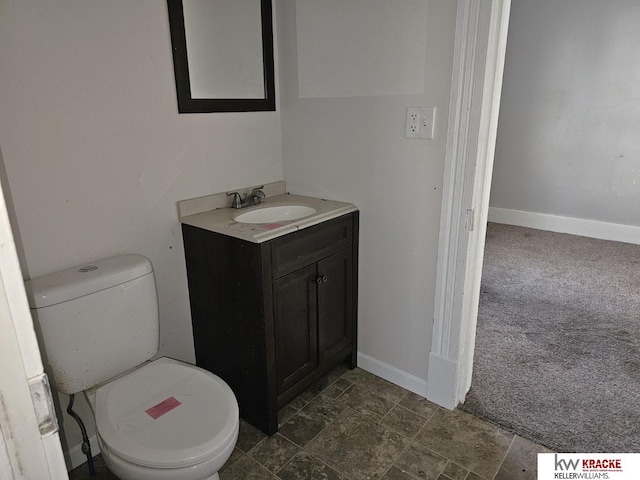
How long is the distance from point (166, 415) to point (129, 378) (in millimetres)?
246

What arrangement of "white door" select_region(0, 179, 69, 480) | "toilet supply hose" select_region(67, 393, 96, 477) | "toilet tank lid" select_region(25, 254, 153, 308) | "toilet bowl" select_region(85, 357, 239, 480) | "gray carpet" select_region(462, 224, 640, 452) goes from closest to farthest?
"white door" select_region(0, 179, 69, 480)
"toilet bowl" select_region(85, 357, 239, 480)
"toilet tank lid" select_region(25, 254, 153, 308)
"toilet supply hose" select_region(67, 393, 96, 477)
"gray carpet" select_region(462, 224, 640, 452)

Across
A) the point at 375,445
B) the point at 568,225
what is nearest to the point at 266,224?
the point at 375,445

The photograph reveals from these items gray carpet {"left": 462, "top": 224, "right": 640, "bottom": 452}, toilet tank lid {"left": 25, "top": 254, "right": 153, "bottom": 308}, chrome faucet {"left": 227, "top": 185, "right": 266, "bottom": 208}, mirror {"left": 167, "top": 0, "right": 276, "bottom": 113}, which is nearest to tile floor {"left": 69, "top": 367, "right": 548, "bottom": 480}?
gray carpet {"left": 462, "top": 224, "right": 640, "bottom": 452}

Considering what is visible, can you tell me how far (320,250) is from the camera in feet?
5.95

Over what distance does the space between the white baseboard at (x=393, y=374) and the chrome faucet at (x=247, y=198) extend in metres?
0.90

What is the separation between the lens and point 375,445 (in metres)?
1.71

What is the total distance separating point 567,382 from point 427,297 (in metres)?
0.84

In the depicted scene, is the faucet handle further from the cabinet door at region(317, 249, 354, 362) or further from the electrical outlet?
the electrical outlet

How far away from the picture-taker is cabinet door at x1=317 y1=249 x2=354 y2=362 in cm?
188

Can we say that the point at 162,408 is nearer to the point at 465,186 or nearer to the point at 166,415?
the point at 166,415

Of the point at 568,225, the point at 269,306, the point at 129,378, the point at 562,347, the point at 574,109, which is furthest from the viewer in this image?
the point at 568,225

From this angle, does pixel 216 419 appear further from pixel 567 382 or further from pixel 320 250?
pixel 567 382

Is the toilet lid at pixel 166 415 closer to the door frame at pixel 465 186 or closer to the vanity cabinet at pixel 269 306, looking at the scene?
the vanity cabinet at pixel 269 306

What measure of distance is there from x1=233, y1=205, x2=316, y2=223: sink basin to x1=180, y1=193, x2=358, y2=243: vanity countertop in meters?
0.02
